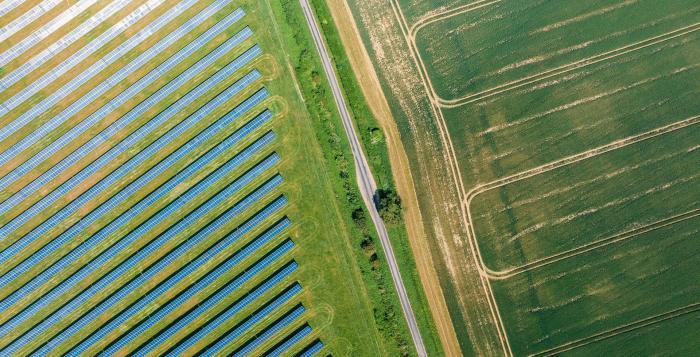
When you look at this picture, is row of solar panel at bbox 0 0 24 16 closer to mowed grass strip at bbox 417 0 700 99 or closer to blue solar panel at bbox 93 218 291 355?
blue solar panel at bbox 93 218 291 355

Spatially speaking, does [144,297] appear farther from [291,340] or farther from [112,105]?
[112,105]

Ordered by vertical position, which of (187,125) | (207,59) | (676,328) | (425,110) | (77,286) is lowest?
(676,328)

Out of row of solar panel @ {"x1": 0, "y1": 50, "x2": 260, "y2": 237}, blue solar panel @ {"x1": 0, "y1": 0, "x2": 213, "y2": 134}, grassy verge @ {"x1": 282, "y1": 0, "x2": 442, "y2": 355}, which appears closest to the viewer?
row of solar panel @ {"x1": 0, "y1": 50, "x2": 260, "y2": 237}

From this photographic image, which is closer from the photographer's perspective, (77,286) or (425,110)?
(77,286)

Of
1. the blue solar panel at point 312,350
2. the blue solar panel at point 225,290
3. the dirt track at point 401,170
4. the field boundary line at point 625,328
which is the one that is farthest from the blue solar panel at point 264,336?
the field boundary line at point 625,328

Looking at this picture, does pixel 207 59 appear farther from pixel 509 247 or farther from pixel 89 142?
pixel 509 247

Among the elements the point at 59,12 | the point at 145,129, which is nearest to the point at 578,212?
the point at 145,129

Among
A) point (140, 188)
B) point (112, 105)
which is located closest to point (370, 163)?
point (140, 188)

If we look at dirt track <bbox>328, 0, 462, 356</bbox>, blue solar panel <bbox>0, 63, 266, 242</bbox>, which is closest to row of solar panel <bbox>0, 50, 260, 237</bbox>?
blue solar panel <bbox>0, 63, 266, 242</bbox>
